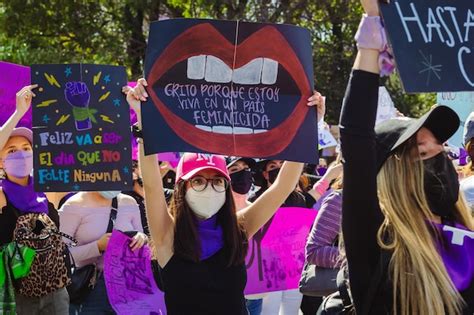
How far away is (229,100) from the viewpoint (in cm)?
420

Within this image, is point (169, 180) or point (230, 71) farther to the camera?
point (169, 180)

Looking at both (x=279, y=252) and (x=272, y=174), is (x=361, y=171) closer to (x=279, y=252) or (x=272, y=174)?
(x=279, y=252)

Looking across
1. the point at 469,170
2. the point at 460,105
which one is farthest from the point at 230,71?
the point at 460,105

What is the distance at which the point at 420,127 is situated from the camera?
2.75 meters

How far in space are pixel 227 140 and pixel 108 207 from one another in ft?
6.96

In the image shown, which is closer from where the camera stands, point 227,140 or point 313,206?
point 227,140

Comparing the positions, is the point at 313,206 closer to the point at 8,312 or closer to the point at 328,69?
the point at 8,312

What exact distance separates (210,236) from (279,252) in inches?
88.3

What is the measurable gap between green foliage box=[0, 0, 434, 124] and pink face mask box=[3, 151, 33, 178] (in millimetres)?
15812

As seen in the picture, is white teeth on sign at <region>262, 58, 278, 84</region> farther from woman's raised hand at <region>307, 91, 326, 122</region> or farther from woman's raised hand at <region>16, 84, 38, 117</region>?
woman's raised hand at <region>16, 84, 38, 117</region>

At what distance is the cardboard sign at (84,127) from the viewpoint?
5438mm

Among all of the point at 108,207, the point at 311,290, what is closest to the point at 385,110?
the point at 108,207

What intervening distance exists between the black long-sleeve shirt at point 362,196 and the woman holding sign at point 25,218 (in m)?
3.07

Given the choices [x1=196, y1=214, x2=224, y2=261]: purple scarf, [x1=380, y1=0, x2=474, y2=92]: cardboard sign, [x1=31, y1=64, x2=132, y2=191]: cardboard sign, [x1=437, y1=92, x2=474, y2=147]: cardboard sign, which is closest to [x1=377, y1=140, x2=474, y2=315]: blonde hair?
[x1=380, y1=0, x2=474, y2=92]: cardboard sign
